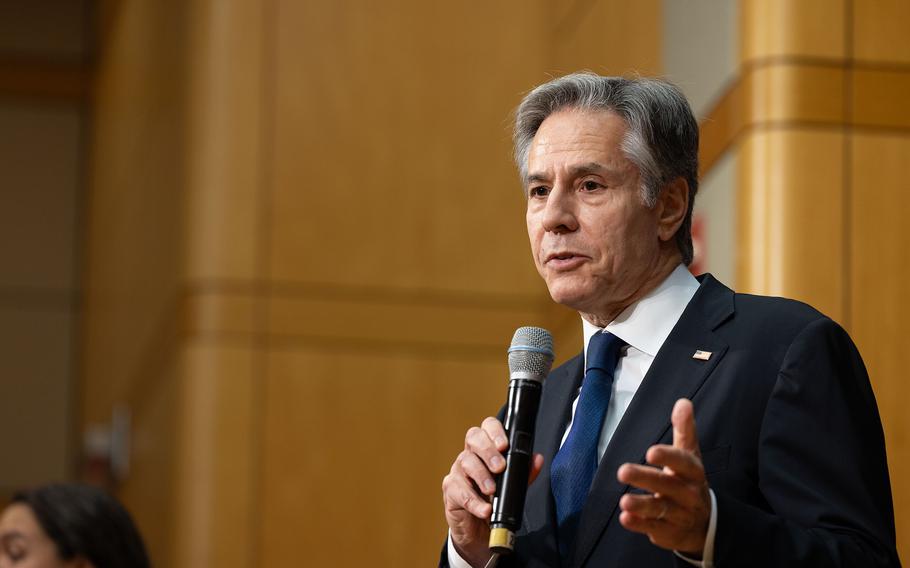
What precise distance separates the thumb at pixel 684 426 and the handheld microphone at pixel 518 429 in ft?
0.89

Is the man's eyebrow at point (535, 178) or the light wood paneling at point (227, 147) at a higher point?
the light wood paneling at point (227, 147)

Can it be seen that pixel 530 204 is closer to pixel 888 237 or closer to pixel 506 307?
pixel 888 237

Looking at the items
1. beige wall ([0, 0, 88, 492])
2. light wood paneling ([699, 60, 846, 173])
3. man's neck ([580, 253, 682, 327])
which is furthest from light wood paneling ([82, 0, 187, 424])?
man's neck ([580, 253, 682, 327])

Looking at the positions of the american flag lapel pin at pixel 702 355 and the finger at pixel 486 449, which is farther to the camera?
the american flag lapel pin at pixel 702 355

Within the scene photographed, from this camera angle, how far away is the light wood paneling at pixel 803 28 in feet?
13.9

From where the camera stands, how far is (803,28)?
4250 millimetres

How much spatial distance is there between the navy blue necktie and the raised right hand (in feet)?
0.32

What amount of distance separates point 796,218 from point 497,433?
224 centimetres

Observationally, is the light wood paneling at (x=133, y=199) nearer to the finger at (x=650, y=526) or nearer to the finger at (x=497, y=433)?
the finger at (x=497, y=433)

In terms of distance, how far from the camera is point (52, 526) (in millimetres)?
3742

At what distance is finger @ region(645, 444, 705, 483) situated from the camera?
5.87 feet

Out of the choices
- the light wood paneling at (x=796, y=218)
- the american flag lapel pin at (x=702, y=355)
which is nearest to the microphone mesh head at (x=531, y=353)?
the american flag lapel pin at (x=702, y=355)

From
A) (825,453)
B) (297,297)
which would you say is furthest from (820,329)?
(297,297)

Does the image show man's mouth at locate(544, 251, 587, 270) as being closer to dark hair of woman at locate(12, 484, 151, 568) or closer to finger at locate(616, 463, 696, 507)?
finger at locate(616, 463, 696, 507)
